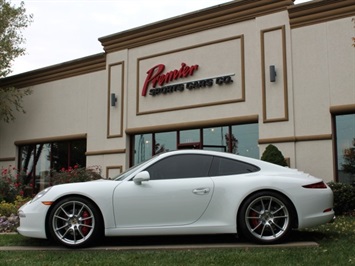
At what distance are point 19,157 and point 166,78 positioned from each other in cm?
844

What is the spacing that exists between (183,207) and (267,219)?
1.08m

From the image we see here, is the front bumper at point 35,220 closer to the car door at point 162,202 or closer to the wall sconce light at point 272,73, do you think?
the car door at point 162,202

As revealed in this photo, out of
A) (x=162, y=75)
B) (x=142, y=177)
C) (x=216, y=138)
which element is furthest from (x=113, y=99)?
(x=142, y=177)

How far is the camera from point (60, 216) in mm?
5684

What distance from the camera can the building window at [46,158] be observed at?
55.8ft

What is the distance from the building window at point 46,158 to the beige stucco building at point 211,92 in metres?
0.06

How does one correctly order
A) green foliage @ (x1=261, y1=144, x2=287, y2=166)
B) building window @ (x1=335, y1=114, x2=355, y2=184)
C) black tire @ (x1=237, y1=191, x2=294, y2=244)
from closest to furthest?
black tire @ (x1=237, y1=191, x2=294, y2=244) → green foliage @ (x1=261, y1=144, x2=287, y2=166) → building window @ (x1=335, y1=114, x2=355, y2=184)

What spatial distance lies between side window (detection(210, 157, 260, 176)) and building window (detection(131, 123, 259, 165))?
6846mm

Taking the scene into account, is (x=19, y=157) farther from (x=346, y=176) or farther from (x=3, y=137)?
(x=346, y=176)

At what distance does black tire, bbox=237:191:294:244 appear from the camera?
5.46m

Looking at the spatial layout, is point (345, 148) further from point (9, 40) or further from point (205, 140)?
point (9, 40)

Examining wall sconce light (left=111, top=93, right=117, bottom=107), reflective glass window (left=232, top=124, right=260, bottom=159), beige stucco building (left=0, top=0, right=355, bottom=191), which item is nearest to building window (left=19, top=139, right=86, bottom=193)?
beige stucco building (left=0, top=0, right=355, bottom=191)

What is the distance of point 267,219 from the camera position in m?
5.51

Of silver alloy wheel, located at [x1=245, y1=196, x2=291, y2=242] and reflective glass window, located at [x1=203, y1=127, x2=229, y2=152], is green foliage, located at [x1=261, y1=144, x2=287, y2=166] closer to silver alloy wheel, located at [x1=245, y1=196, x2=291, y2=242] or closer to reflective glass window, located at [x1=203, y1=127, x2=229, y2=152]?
reflective glass window, located at [x1=203, y1=127, x2=229, y2=152]
